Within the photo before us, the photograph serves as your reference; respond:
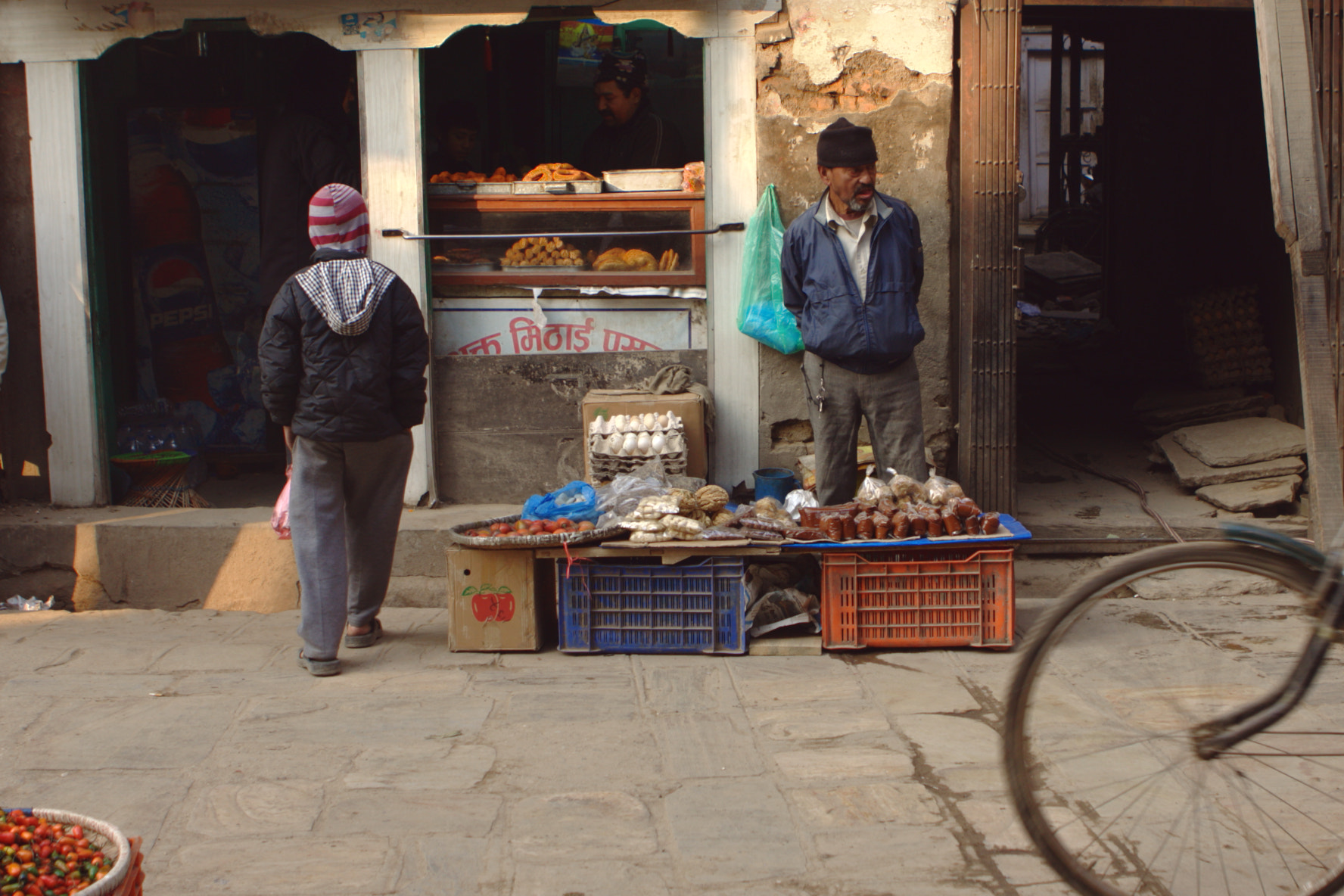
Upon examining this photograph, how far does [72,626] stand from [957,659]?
4.10m

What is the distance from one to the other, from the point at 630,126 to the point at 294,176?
6.26ft

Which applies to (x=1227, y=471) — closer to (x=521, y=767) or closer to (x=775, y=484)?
(x=775, y=484)

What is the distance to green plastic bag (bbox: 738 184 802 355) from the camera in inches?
242

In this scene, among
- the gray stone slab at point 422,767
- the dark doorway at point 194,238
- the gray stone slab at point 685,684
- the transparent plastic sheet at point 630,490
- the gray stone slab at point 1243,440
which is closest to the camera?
the gray stone slab at point 422,767

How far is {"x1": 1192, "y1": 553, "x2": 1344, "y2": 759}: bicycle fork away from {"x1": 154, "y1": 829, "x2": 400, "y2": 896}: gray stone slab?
204cm

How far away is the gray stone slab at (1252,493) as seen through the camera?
6.69 meters

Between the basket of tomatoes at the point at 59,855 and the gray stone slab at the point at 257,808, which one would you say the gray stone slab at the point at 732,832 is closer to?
the gray stone slab at the point at 257,808

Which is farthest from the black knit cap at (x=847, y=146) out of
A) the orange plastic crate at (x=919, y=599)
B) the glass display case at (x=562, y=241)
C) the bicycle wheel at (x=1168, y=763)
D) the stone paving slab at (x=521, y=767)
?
the bicycle wheel at (x=1168, y=763)

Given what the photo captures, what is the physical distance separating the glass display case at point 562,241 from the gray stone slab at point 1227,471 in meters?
3.20

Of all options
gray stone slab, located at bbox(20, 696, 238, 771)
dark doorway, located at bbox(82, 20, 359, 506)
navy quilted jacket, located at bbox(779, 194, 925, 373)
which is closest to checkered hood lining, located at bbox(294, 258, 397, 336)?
gray stone slab, located at bbox(20, 696, 238, 771)

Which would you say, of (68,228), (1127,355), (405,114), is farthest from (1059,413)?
(68,228)

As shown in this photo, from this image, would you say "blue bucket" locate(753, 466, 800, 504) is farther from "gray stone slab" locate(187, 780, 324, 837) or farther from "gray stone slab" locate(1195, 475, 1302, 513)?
"gray stone slab" locate(187, 780, 324, 837)

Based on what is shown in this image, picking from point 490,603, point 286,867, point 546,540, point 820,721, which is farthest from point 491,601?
point 286,867

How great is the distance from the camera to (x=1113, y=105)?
36.7 feet
